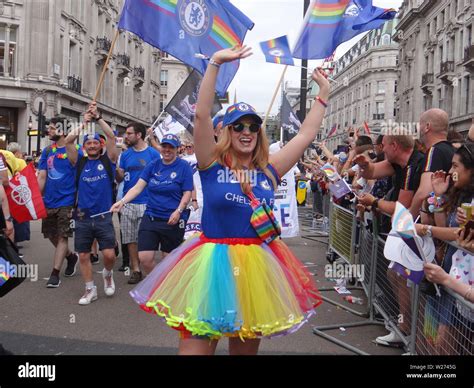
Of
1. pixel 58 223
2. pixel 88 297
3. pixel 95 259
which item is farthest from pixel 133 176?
pixel 88 297

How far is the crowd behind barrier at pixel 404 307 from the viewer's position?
342cm

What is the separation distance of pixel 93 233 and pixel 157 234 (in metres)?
0.78

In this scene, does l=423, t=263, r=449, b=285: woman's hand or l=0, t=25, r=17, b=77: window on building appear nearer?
l=423, t=263, r=449, b=285: woman's hand

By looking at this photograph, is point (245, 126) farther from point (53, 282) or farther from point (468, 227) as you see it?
point (53, 282)

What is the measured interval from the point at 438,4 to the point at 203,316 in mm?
50481

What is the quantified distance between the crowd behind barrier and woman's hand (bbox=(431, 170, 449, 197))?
0.72 metres

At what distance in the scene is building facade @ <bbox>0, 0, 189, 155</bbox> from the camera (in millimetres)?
30672

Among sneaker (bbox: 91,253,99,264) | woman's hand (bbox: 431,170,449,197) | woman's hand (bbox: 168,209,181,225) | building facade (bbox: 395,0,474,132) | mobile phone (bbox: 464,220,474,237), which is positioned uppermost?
building facade (bbox: 395,0,474,132)

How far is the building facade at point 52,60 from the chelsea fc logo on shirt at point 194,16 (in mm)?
25836

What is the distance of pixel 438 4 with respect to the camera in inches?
1838

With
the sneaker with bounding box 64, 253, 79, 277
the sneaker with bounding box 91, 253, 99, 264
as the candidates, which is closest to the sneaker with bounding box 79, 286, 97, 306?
the sneaker with bounding box 64, 253, 79, 277

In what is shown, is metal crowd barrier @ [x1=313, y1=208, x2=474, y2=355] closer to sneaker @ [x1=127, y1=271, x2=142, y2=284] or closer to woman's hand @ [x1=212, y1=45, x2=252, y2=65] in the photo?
woman's hand @ [x1=212, y1=45, x2=252, y2=65]
